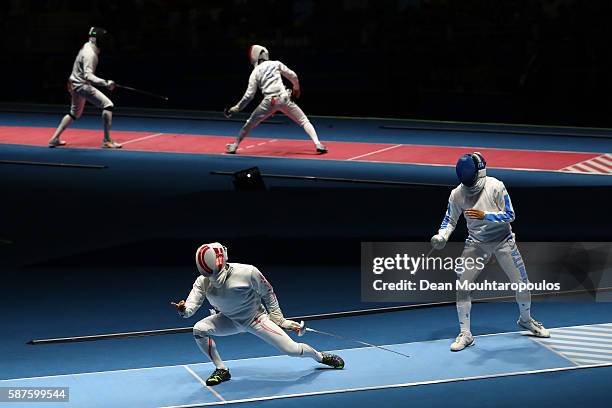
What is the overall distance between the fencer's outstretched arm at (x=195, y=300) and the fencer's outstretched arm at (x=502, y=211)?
94.7 inches

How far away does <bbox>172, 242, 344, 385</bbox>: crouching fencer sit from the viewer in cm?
834

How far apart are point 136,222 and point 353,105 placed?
10597 mm

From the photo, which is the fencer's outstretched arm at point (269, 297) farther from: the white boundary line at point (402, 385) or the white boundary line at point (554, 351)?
the white boundary line at point (554, 351)

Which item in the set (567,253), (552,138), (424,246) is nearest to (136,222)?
(424,246)

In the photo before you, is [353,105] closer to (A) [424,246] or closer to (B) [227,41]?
(B) [227,41]

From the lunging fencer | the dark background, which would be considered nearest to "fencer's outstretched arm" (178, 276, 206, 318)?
the lunging fencer

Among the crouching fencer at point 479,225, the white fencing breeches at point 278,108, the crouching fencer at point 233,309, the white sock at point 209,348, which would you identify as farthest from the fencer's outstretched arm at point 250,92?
the white sock at point 209,348

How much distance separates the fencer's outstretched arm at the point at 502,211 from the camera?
9.12 metres

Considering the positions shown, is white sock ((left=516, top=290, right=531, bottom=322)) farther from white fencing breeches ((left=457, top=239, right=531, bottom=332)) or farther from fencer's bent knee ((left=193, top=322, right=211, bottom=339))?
fencer's bent knee ((left=193, top=322, right=211, bottom=339))

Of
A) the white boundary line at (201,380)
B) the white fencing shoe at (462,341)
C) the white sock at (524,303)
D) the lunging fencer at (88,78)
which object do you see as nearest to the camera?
the white boundary line at (201,380)

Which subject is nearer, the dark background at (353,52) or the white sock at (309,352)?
the white sock at (309,352)

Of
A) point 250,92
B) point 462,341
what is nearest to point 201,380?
point 462,341

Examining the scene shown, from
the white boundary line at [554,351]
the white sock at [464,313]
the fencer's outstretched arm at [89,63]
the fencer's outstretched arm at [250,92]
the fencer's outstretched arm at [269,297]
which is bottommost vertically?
the white boundary line at [554,351]

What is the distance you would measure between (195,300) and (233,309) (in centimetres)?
30
